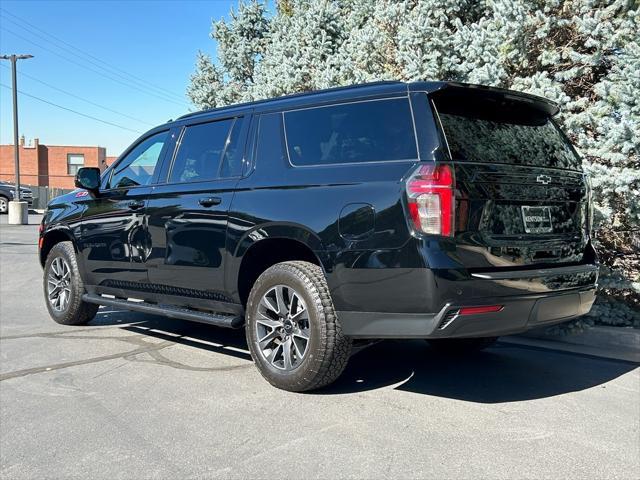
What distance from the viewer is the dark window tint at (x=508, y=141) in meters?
3.81

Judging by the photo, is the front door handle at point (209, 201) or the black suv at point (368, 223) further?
the front door handle at point (209, 201)

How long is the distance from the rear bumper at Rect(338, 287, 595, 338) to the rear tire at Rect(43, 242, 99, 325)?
3.62 metres

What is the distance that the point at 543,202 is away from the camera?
404 cm

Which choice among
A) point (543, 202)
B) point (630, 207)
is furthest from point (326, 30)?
point (543, 202)

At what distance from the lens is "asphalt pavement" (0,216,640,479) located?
10.4ft

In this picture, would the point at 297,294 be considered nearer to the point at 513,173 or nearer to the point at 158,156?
the point at 513,173

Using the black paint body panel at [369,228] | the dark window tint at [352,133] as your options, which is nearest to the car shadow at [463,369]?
the black paint body panel at [369,228]

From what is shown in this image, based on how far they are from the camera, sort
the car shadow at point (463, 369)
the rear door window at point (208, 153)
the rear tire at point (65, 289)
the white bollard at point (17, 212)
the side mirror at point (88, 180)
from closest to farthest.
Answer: the car shadow at point (463, 369), the rear door window at point (208, 153), the side mirror at point (88, 180), the rear tire at point (65, 289), the white bollard at point (17, 212)

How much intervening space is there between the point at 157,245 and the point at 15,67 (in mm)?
24131

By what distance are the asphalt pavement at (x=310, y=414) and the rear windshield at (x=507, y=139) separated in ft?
5.41

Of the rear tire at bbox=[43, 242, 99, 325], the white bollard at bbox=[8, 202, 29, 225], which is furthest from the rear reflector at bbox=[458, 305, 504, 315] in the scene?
the white bollard at bbox=[8, 202, 29, 225]

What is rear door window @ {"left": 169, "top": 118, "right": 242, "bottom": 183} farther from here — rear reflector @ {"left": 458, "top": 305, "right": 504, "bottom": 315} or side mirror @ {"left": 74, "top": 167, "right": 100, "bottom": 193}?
rear reflector @ {"left": 458, "top": 305, "right": 504, "bottom": 315}

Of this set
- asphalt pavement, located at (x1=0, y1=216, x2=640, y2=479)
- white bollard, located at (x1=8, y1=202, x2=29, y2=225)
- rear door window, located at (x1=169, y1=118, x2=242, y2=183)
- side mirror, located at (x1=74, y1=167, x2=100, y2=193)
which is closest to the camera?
asphalt pavement, located at (x1=0, y1=216, x2=640, y2=479)

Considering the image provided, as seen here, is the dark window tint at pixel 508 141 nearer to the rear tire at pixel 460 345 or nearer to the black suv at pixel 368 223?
the black suv at pixel 368 223
